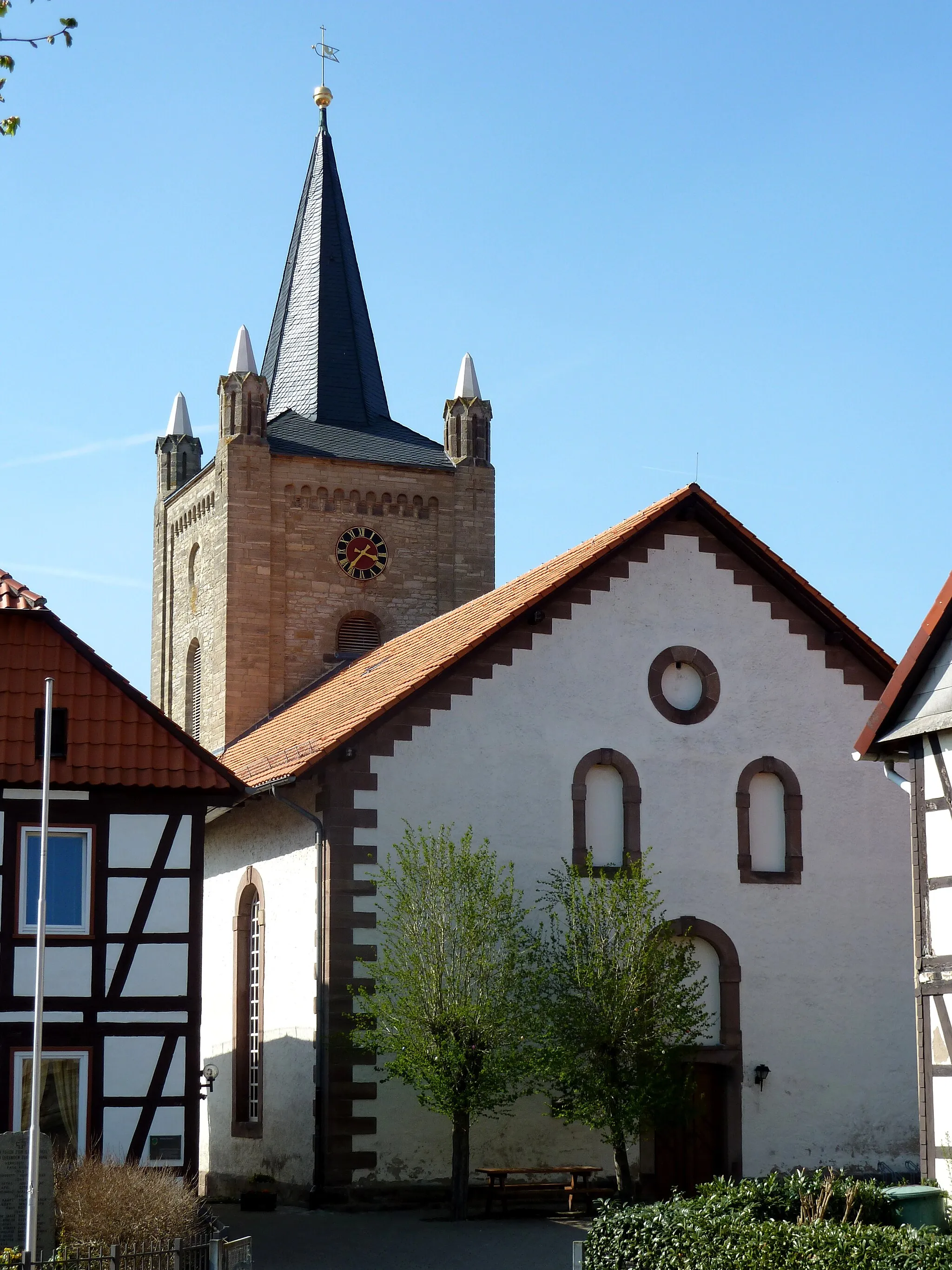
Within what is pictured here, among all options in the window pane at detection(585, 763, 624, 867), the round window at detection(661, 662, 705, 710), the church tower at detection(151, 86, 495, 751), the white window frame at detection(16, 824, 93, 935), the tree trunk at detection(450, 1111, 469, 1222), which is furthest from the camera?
the church tower at detection(151, 86, 495, 751)

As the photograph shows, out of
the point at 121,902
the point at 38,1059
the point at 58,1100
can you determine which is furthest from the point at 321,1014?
the point at 38,1059

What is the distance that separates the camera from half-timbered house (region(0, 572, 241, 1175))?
71.0ft

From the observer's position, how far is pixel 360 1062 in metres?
24.8

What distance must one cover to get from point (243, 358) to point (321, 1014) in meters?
19.5

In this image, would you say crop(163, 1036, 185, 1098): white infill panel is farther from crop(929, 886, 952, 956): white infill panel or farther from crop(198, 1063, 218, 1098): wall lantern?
crop(929, 886, 952, 956): white infill panel

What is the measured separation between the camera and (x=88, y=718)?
22.5 meters

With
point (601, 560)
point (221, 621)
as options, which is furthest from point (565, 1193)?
point (221, 621)

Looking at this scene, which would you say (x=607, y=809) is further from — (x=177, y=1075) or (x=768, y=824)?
(x=177, y=1075)

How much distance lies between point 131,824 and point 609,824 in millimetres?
7432

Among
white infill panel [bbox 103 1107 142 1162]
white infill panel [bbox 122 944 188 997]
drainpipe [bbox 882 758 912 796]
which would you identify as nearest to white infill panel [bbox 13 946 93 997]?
white infill panel [bbox 122 944 188 997]

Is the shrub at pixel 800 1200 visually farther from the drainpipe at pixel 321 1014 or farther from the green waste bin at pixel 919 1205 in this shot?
the drainpipe at pixel 321 1014

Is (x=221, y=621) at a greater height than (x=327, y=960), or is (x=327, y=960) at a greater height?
(x=221, y=621)

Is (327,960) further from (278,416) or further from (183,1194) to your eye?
(278,416)

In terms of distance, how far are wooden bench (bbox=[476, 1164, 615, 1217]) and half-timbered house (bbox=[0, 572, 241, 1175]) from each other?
435 centimetres
